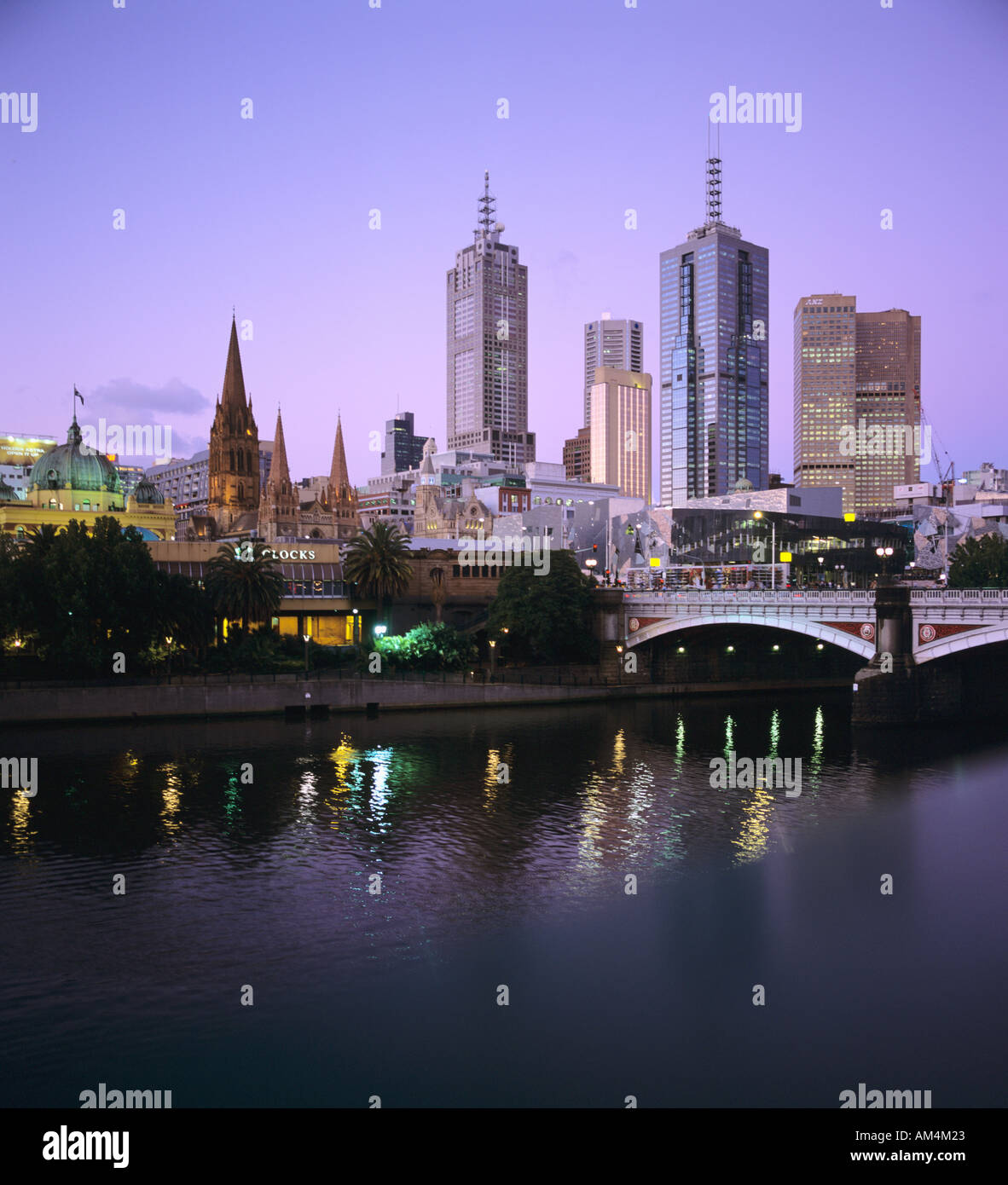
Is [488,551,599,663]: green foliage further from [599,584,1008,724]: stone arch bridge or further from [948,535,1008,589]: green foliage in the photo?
[948,535,1008,589]: green foliage

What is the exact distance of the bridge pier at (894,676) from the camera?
62469mm

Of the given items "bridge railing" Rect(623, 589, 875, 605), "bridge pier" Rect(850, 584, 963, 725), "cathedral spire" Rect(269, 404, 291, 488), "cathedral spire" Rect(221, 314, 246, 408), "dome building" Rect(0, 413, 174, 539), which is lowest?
"bridge pier" Rect(850, 584, 963, 725)

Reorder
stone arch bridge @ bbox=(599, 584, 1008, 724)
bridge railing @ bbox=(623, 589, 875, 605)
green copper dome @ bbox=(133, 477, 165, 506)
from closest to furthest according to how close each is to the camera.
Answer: stone arch bridge @ bbox=(599, 584, 1008, 724) → bridge railing @ bbox=(623, 589, 875, 605) → green copper dome @ bbox=(133, 477, 165, 506)

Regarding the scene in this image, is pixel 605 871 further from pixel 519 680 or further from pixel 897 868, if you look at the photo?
pixel 519 680

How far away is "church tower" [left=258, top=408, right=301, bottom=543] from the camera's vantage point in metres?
181

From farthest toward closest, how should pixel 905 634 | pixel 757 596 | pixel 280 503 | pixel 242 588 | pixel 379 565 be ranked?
pixel 280 503
pixel 379 565
pixel 242 588
pixel 757 596
pixel 905 634

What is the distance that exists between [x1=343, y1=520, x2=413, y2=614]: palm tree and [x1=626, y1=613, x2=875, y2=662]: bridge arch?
849 inches

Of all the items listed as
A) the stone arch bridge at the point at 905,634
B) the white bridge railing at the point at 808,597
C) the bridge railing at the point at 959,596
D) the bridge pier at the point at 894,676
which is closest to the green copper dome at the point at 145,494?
the white bridge railing at the point at 808,597

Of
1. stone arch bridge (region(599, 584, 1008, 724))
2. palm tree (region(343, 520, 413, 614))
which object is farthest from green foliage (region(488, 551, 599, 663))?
stone arch bridge (region(599, 584, 1008, 724))

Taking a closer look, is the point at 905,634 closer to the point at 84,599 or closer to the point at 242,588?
the point at 242,588

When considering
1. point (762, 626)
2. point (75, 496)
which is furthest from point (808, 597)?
point (75, 496)

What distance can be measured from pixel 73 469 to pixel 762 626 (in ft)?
266

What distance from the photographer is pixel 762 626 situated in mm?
75250

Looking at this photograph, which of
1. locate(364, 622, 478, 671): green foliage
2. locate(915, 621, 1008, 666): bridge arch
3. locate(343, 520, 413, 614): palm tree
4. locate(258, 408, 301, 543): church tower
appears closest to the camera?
locate(915, 621, 1008, 666): bridge arch
